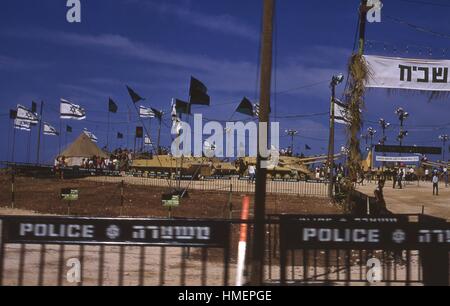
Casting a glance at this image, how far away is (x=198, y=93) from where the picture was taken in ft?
71.1

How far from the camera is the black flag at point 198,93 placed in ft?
70.7

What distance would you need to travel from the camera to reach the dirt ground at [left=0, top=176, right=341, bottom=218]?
2011 centimetres

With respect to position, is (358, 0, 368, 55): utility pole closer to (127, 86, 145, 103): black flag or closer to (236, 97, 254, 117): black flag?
(236, 97, 254, 117): black flag

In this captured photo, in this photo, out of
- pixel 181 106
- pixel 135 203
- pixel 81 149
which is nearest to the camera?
pixel 135 203

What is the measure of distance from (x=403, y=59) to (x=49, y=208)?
15921mm

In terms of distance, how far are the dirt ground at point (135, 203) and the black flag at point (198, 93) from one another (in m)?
4.69

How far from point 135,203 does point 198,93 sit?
6196 mm

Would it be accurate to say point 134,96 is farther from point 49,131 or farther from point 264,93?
point 49,131

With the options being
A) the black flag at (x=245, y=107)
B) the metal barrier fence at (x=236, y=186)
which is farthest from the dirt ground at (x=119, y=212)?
the black flag at (x=245, y=107)

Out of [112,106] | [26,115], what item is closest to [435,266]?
[112,106]

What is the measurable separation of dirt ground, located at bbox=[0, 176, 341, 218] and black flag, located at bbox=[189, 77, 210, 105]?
469 centimetres

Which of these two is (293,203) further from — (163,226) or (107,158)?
(107,158)

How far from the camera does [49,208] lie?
20984mm
